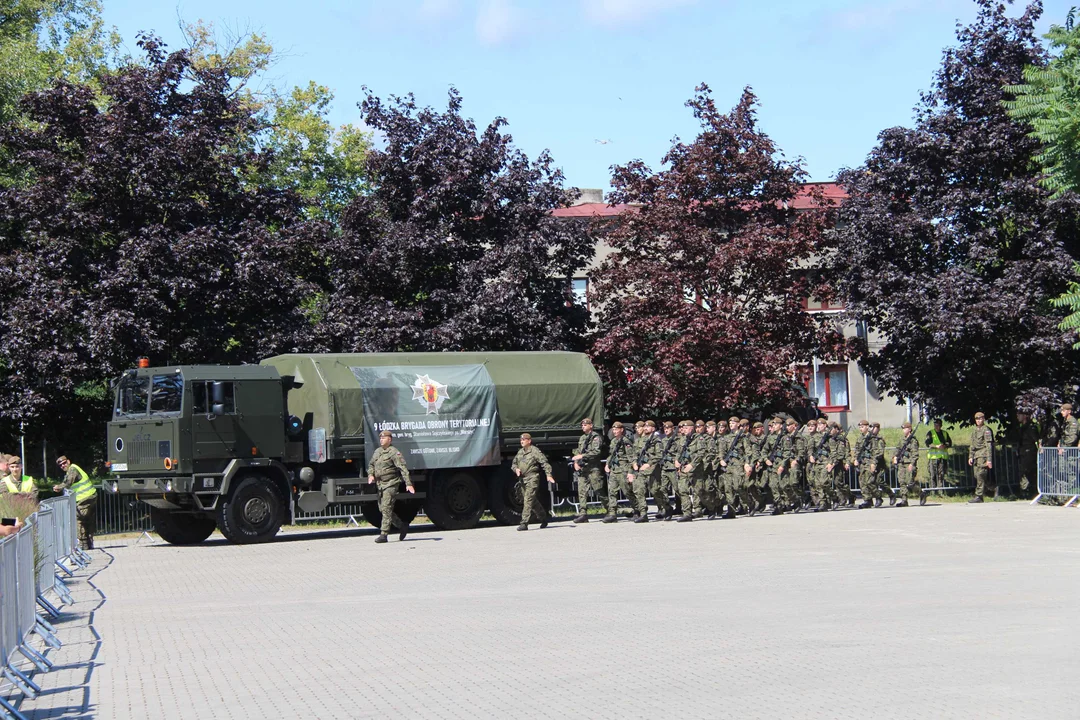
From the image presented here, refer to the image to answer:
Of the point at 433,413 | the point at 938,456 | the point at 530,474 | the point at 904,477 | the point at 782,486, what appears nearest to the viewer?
the point at 530,474

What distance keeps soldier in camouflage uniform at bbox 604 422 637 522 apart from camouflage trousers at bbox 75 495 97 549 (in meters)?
9.14

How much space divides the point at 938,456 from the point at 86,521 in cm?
1812

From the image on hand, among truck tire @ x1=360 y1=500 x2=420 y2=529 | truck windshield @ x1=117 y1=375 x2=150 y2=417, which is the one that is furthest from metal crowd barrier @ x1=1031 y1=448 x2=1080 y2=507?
truck windshield @ x1=117 y1=375 x2=150 y2=417

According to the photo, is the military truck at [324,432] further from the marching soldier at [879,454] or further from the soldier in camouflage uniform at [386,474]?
the marching soldier at [879,454]

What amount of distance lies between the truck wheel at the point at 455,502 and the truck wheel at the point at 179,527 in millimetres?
3959

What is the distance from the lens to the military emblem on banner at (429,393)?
23375 millimetres

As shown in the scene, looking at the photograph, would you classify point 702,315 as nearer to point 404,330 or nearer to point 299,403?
point 404,330

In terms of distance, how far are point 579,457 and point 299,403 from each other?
5.21m

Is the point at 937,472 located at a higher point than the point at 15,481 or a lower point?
lower

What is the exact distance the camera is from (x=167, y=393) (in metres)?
21.5

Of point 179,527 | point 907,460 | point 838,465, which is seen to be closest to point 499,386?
point 179,527

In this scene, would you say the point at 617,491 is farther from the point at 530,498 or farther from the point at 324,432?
the point at 324,432

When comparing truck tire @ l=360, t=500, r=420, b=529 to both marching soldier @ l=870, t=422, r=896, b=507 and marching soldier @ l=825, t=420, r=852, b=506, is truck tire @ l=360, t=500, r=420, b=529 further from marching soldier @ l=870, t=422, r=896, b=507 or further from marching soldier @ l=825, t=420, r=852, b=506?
marching soldier @ l=870, t=422, r=896, b=507

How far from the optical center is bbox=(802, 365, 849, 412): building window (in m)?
50.8
